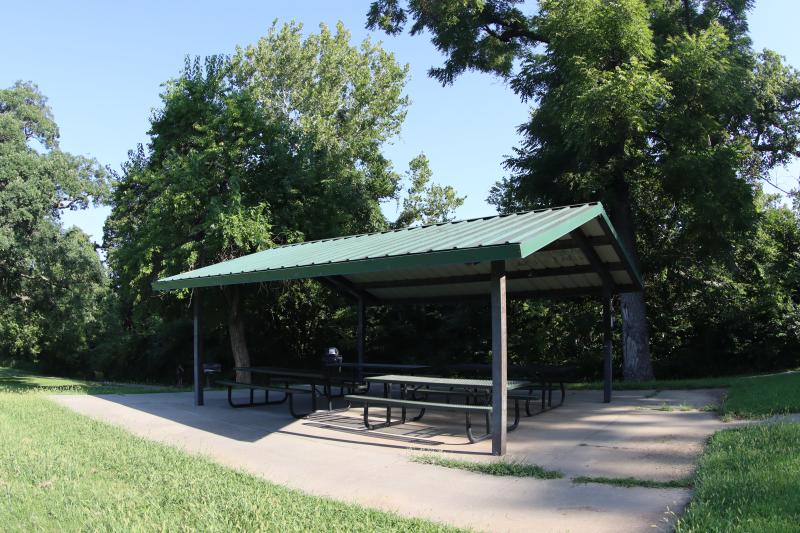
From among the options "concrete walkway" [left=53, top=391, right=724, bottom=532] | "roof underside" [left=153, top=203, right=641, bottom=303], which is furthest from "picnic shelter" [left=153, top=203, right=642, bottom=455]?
"concrete walkway" [left=53, top=391, right=724, bottom=532]

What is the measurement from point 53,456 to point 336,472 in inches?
124

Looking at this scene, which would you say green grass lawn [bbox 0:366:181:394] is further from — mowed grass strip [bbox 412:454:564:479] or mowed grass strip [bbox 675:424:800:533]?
mowed grass strip [bbox 675:424:800:533]

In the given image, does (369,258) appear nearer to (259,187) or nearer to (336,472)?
(336,472)

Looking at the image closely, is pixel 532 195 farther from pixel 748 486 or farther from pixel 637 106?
pixel 748 486

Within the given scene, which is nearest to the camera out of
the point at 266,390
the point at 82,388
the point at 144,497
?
the point at 144,497

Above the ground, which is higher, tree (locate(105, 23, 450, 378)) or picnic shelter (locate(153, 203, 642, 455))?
tree (locate(105, 23, 450, 378))

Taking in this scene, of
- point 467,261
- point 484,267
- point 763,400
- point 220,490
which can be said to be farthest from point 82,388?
point 763,400

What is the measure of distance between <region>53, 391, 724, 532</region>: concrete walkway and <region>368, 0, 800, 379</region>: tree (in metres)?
5.17

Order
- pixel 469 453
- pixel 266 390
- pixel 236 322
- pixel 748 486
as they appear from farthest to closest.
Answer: pixel 236 322 < pixel 266 390 < pixel 469 453 < pixel 748 486

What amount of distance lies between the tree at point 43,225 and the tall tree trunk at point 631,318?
1731cm

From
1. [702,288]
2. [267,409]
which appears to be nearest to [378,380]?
[267,409]

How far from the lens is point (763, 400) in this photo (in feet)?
28.6

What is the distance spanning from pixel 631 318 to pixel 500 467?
1078 centimetres

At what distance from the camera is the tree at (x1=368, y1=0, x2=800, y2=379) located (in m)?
13.4
